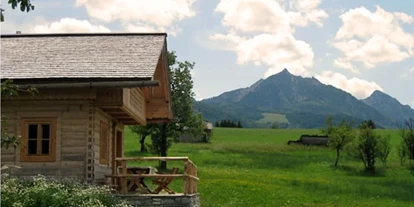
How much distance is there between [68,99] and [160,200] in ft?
13.0

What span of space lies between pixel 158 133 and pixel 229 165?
7.67 metres

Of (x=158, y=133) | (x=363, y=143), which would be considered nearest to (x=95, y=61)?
(x=158, y=133)

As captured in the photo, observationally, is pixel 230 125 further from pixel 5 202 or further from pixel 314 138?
pixel 5 202

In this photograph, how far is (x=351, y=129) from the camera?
59344 millimetres

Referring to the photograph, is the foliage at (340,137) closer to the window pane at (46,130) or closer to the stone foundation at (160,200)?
the stone foundation at (160,200)

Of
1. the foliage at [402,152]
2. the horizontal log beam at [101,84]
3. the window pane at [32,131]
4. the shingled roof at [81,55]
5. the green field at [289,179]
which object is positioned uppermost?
the shingled roof at [81,55]

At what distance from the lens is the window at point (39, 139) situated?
19.7 meters

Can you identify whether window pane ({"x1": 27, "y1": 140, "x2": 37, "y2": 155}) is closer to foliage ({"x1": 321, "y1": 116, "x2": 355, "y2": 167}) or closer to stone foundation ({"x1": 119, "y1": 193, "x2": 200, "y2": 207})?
stone foundation ({"x1": 119, "y1": 193, "x2": 200, "y2": 207})

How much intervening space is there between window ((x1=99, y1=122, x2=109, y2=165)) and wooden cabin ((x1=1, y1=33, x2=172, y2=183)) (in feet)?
0.23

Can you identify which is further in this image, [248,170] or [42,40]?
[248,170]

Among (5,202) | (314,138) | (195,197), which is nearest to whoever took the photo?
(5,202)

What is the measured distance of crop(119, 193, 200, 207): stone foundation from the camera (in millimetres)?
19219

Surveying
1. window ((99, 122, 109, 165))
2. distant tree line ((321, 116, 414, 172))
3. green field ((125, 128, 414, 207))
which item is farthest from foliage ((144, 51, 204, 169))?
window ((99, 122, 109, 165))

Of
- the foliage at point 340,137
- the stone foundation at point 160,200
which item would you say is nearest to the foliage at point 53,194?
the stone foundation at point 160,200
